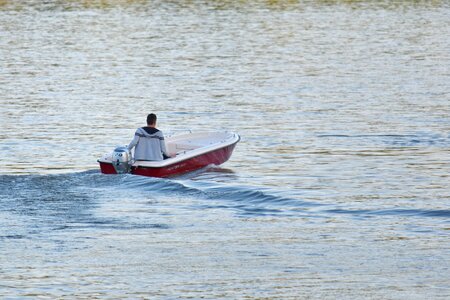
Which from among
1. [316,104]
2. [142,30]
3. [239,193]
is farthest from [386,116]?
[142,30]

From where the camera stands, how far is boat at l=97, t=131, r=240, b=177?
27.9 meters

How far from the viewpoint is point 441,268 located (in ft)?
67.9

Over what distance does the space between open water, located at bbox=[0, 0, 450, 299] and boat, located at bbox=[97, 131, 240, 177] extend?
37cm

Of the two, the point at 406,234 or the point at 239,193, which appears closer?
the point at 406,234

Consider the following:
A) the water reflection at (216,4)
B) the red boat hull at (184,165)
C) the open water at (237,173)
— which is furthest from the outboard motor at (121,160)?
the water reflection at (216,4)

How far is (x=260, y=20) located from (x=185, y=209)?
62051 mm

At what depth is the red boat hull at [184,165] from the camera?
28.1m

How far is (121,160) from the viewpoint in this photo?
2770cm

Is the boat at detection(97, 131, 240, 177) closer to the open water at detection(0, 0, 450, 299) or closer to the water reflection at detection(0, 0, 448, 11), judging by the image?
the open water at detection(0, 0, 450, 299)

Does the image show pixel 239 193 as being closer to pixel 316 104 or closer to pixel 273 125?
pixel 273 125

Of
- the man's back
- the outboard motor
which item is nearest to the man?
the man's back

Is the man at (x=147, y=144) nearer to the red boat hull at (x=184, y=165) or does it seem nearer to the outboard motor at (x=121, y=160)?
the red boat hull at (x=184, y=165)

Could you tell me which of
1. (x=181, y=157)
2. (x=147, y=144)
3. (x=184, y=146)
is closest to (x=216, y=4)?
(x=184, y=146)

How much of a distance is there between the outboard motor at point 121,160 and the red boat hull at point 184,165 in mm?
171
